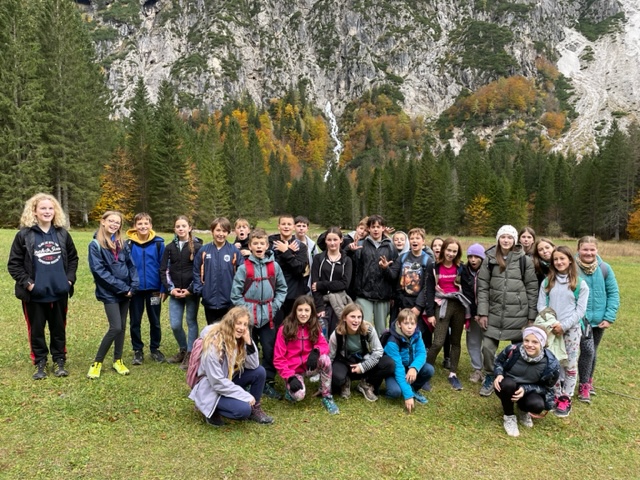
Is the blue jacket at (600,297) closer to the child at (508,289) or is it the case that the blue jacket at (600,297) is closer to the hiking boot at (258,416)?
the child at (508,289)

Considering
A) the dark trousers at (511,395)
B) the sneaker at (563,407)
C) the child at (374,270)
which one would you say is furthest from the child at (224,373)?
the sneaker at (563,407)

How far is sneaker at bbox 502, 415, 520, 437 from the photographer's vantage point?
522cm

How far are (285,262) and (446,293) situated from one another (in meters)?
2.80

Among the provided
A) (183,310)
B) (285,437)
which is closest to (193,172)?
(183,310)

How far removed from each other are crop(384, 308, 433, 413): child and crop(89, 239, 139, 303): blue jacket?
13.6 feet

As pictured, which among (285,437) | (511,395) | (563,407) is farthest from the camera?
(563,407)

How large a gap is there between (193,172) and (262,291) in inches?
1639

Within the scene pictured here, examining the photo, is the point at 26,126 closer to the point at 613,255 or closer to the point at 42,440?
the point at 42,440

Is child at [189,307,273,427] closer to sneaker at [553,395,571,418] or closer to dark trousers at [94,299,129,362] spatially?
dark trousers at [94,299,129,362]

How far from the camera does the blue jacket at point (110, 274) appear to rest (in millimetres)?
5914

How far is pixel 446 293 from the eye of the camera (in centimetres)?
675

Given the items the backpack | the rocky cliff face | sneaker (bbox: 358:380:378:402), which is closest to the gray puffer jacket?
sneaker (bbox: 358:380:378:402)

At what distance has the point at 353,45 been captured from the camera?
588ft

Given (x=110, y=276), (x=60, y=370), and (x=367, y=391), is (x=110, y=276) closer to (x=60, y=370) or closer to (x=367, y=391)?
(x=60, y=370)
